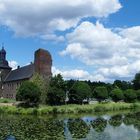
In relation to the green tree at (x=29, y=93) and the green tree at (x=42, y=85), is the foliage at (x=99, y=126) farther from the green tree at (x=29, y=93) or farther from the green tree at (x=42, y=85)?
the green tree at (x=42, y=85)

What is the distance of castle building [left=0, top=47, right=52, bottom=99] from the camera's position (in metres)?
78.6

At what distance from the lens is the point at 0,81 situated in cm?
11475

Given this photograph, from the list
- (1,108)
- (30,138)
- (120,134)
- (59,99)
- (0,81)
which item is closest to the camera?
(30,138)

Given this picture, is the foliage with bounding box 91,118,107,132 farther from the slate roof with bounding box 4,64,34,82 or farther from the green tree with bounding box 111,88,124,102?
the slate roof with bounding box 4,64,34,82

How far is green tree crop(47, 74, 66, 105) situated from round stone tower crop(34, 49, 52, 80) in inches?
342

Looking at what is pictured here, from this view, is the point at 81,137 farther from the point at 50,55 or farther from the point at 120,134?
the point at 50,55

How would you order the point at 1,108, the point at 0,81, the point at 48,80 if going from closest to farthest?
the point at 1,108 < the point at 48,80 < the point at 0,81

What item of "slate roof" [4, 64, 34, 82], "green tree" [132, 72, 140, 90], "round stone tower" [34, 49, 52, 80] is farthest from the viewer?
"green tree" [132, 72, 140, 90]

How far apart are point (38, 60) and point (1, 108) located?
20.1m

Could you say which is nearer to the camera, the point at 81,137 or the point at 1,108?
the point at 81,137

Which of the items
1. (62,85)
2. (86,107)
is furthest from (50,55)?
(86,107)

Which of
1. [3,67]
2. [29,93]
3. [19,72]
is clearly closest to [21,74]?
[19,72]

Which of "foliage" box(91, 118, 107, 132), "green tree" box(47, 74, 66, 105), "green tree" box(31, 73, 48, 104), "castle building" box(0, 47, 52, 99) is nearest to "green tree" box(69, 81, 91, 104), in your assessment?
"green tree" box(47, 74, 66, 105)

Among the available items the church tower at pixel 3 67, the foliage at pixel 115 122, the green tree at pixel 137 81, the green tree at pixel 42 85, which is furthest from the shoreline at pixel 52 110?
the green tree at pixel 137 81
